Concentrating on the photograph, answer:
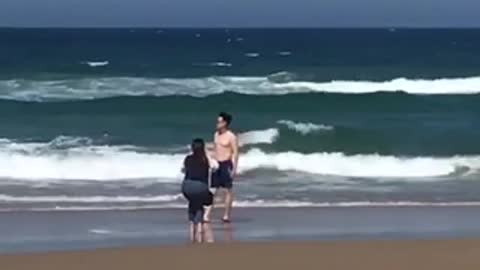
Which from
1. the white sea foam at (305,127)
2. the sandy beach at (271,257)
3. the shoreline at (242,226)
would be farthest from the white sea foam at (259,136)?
the sandy beach at (271,257)

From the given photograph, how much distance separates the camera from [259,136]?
2483cm

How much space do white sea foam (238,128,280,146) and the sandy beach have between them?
39.2 feet

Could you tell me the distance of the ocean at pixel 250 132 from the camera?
1720 cm

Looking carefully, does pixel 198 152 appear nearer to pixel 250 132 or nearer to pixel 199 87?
pixel 250 132

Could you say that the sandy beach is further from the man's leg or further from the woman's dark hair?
the man's leg

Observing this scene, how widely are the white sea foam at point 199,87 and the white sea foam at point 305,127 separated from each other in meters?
5.28

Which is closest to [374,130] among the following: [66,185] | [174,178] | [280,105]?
[280,105]

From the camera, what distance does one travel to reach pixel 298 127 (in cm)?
2598

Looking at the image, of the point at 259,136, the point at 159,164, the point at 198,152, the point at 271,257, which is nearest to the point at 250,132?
the point at 259,136

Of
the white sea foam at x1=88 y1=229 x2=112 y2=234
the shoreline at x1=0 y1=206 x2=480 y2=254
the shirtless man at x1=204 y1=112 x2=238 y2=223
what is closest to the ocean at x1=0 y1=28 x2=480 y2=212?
the shoreline at x1=0 y1=206 x2=480 y2=254

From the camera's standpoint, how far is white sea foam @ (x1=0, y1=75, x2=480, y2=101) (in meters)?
31.8

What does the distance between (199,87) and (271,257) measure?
23.8 m

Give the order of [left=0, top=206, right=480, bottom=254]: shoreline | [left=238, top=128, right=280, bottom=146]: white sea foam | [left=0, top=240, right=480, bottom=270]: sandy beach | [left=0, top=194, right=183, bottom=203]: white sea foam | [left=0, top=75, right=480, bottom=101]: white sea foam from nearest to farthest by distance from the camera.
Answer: [left=0, top=240, right=480, bottom=270]: sandy beach < [left=0, top=206, right=480, bottom=254]: shoreline < [left=0, top=194, right=183, bottom=203]: white sea foam < [left=238, top=128, right=280, bottom=146]: white sea foam < [left=0, top=75, right=480, bottom=101]: white sea foam

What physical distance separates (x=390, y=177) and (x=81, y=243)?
813 centimetres
